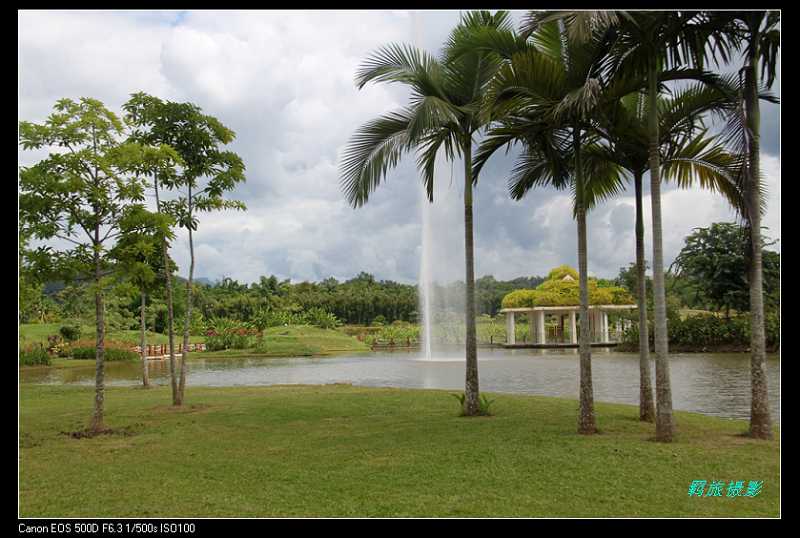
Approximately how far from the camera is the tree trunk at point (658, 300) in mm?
7629

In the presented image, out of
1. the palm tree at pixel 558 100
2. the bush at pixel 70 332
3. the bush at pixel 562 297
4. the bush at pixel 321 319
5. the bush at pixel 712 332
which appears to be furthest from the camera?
the bush at pixel 321 319

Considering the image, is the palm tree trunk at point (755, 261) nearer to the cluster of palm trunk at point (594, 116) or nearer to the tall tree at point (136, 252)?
the cluster of palm trunk at point (594, 116)

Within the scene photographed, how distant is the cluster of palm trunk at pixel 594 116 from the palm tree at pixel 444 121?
0.8 inches

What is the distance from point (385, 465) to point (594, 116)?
569cm

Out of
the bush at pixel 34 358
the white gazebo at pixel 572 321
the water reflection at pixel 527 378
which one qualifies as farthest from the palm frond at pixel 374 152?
the white gazebo at pixel 572 321

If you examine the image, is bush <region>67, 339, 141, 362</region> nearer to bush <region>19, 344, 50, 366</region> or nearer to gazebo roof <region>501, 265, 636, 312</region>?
bush <region>19, 344, 50, 366</region>

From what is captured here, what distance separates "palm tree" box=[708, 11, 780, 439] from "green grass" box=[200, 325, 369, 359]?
1228 inches

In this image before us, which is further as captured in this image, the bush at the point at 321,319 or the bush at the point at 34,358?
the bush at the point at 321,319

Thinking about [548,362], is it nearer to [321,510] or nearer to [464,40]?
[464,40]

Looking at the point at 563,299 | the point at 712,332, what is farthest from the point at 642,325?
the point at 563,299

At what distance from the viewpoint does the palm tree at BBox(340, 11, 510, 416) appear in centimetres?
1008

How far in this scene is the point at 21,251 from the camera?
871 centimetres

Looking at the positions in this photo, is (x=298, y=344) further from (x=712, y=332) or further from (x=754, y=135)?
(x=754, y=135)

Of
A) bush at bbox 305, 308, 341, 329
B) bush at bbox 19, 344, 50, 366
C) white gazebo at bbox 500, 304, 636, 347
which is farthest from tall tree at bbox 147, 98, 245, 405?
bush at bbox 305, 308, 341, 329
